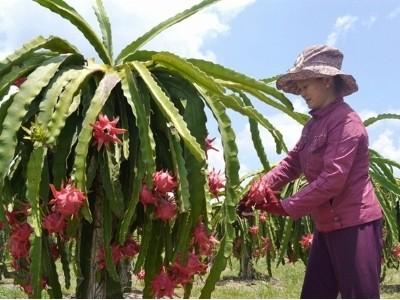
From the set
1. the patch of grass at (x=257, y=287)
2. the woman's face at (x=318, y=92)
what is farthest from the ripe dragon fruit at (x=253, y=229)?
the woman's face at (x=318, y=92)

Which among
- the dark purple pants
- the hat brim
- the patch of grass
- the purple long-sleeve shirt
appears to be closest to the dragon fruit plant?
the hat brim

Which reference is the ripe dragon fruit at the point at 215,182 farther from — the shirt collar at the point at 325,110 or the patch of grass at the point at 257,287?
the patch of grass at the point at 257,287

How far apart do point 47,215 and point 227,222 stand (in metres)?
0.72

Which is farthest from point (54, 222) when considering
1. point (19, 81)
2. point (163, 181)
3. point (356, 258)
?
point (356, 258)

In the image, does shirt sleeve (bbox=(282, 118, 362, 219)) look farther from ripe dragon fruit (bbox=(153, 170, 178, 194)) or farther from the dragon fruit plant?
ripe dragon fruit (bbox=(153, 170, 178, 194))

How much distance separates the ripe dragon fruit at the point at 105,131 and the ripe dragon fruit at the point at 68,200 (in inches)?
8.6

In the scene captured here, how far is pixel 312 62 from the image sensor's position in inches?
116

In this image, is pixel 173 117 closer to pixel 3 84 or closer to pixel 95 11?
pixel 3 84

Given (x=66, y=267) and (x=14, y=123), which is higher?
(x=14, y=123)

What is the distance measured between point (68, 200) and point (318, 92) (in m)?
1.28

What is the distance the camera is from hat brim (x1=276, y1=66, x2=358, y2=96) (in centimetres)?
288

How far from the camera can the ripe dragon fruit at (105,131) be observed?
243 centimetres

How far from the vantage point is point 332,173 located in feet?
8.69

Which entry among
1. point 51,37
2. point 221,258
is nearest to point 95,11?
point 51,37
